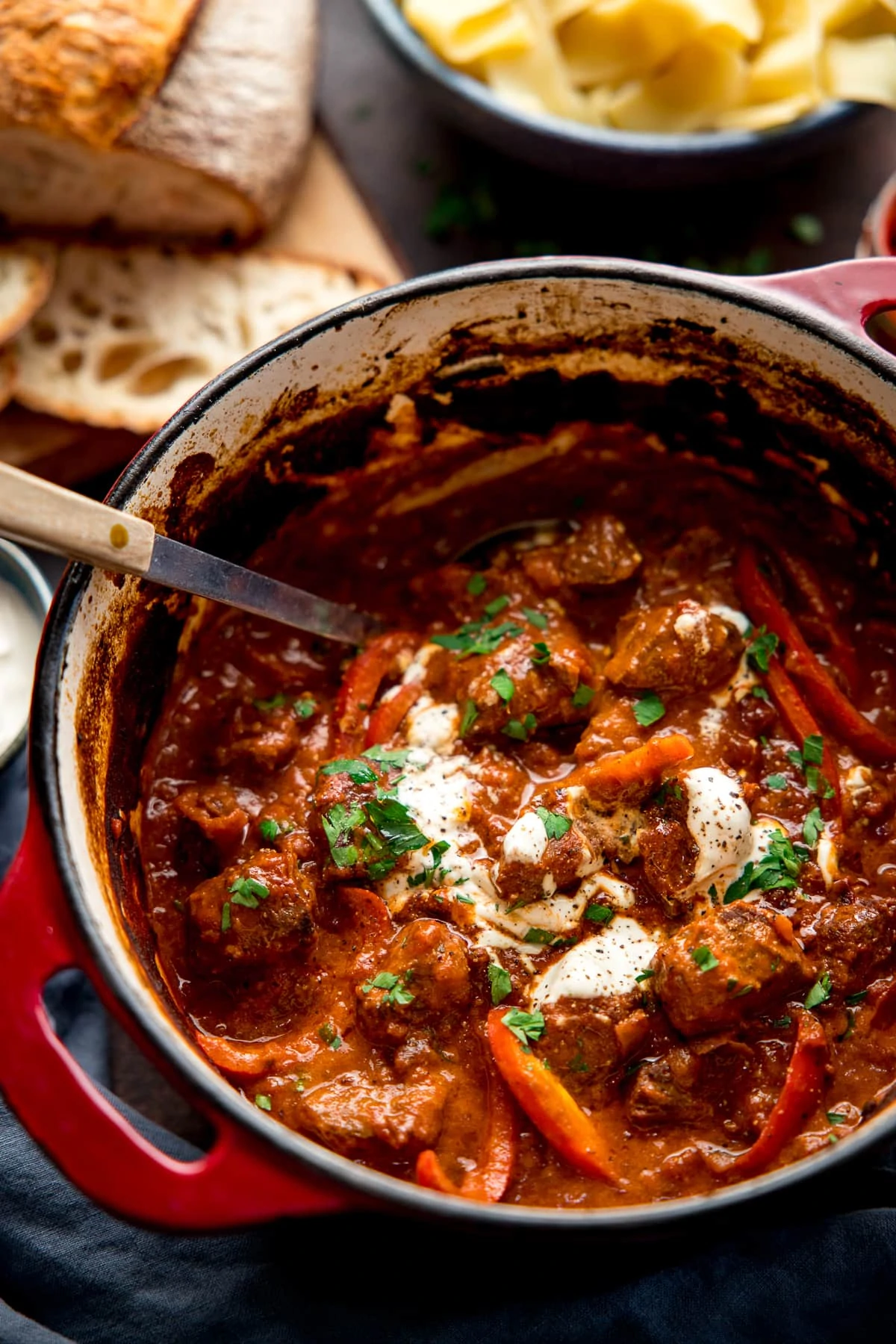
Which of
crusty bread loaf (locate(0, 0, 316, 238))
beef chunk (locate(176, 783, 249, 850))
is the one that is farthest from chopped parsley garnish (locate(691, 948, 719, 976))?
crusty bread loaf (locate(0, 0, 316, 238))

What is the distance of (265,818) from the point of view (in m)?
3.26

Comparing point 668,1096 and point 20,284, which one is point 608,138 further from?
point 668,1096

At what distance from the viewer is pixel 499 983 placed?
2.98 m

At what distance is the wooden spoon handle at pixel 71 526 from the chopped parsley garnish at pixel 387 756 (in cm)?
81

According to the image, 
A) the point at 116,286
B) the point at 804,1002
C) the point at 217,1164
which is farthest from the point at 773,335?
the point at 116,286

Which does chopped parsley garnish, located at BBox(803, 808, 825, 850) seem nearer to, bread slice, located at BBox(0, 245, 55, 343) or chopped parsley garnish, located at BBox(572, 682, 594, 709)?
chopped parsley garnish, located at BBox(572, 682, 594, 709)

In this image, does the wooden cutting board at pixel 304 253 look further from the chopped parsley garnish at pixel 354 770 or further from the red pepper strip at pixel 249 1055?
the red pepper strip at pixel 249 1055

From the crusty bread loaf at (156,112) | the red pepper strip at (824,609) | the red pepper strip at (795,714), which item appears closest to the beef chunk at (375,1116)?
the red pepper strip at (795,714)

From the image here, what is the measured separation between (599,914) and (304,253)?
257cm

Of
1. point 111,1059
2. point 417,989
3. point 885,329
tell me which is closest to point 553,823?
point 417,989

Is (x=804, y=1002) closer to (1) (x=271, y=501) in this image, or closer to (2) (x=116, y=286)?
(1) (x=271, y=501)

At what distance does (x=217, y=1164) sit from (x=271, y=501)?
1.70m

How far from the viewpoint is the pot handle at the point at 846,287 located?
2.84 meters

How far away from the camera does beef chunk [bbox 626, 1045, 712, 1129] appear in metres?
2.87
